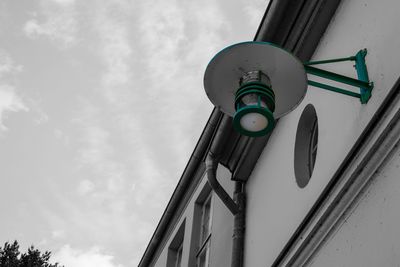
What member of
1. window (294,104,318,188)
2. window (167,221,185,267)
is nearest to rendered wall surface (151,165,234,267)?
window (167,221,185,267)

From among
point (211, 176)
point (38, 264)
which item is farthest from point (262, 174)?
point (38, 264)

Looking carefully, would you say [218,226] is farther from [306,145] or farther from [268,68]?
[268,68]

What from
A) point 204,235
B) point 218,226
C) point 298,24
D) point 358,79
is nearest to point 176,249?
point 204,235

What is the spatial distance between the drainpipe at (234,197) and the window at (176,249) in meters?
3.66

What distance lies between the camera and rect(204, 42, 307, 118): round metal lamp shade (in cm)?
477

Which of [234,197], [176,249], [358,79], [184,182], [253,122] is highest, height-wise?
[184,182]

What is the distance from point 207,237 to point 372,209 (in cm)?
568

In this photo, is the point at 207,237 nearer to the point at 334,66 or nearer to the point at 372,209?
the point at 334,66

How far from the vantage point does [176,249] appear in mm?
12781

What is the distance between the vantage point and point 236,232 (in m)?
7.55

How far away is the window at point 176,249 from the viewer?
12.3 m

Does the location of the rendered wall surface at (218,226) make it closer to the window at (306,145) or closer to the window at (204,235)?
the window at (204,235)

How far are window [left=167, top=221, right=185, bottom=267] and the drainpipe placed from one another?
144 inches

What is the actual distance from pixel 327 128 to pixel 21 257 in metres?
19.5
